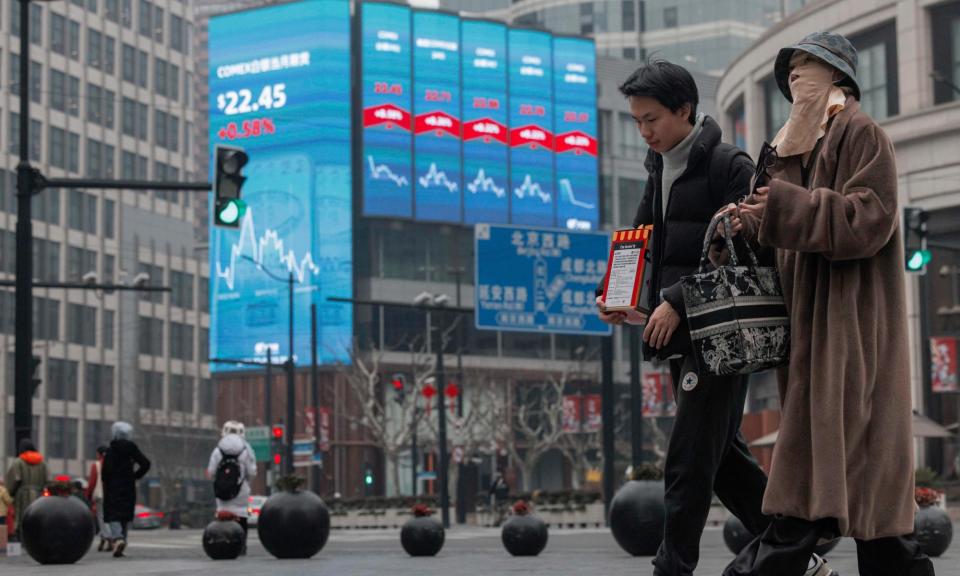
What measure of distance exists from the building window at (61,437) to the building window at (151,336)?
350 inches

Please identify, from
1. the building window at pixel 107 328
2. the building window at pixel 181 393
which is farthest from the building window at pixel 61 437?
the building window at pixel 181 393

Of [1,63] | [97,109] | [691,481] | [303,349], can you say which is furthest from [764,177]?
[97,109]

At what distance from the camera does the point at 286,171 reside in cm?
8600

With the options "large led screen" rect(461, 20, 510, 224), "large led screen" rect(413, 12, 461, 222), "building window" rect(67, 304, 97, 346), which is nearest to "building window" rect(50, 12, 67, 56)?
"building window" rect(67, 304, 97, 346)

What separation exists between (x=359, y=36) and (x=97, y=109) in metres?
18.2

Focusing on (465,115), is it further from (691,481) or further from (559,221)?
(691,481)

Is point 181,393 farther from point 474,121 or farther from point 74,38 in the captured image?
point 474,121

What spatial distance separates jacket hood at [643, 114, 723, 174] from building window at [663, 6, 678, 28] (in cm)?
11038

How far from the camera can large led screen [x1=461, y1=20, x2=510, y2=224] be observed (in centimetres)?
8956

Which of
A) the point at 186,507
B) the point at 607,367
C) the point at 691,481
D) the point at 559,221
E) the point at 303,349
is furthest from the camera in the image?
the point at 559,221

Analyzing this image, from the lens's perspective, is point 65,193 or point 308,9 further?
point 65,193

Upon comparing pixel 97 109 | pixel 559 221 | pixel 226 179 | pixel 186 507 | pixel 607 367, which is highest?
pixel 97 109

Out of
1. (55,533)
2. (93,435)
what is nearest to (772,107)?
(55,533)

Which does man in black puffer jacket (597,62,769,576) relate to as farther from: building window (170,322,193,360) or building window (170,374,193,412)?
building window (170,322,193,360)
